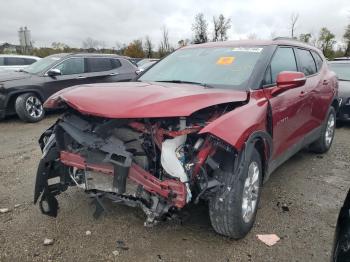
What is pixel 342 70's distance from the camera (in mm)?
8797

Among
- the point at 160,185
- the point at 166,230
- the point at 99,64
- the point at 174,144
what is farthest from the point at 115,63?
the point at 160,185

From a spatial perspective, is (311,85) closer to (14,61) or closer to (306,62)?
(306,62)

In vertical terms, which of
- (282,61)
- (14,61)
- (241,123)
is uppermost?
(14,61)

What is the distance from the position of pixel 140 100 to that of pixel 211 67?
53.6 inches

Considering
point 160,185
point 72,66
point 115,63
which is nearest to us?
point 160,185

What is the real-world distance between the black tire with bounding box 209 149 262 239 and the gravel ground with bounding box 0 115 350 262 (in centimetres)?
19

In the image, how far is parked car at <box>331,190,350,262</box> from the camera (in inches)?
66.6

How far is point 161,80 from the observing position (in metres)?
3.98

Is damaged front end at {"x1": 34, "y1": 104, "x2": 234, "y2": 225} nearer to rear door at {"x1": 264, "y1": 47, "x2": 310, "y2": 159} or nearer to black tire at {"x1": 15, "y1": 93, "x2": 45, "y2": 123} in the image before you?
rear door at {"x1": 264, "y1": 47, "x2": 310, "y2": 159}

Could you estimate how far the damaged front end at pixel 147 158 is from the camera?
271 cm

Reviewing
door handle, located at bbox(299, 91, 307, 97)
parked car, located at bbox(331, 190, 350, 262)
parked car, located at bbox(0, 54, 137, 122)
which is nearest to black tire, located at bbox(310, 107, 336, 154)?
door handle, located at bbox(299, 91, 307, 97)

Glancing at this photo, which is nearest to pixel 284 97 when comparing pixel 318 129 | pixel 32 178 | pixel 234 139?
pixel 234 139

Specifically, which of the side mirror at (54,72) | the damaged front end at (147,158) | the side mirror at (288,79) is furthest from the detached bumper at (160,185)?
the side mirror at (54,72)

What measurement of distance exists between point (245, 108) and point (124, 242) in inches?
62.2
